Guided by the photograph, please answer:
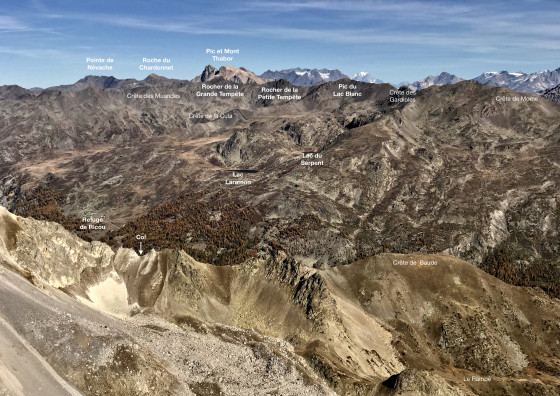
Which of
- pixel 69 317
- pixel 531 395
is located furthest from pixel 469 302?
pixel 69 317

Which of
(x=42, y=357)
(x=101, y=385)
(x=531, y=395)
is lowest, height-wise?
(x=531, y=395)

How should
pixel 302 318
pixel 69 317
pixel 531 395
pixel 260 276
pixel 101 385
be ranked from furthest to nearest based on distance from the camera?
pixel 260 276 → pixel 302 318 → pixel 531 395 → pixel 69 317 → pixel 101 385

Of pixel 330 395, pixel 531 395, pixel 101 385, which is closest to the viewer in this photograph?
pixel 101 385

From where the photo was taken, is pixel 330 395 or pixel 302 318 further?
pixel 302 318

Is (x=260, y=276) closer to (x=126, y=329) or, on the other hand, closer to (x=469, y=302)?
(x=126, y=329)

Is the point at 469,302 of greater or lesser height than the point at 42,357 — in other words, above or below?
below

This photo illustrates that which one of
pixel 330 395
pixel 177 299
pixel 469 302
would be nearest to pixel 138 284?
pixel 177 299
